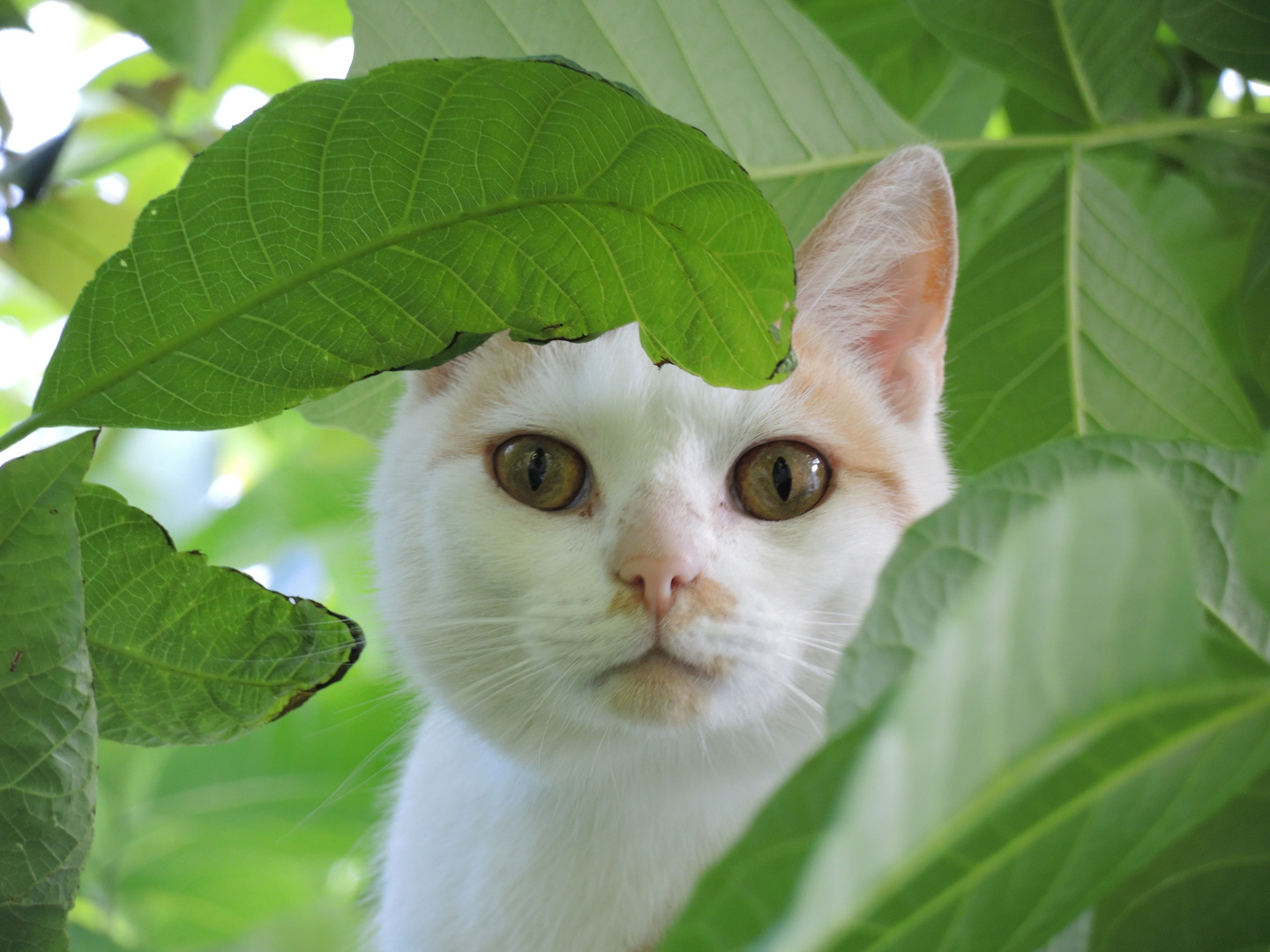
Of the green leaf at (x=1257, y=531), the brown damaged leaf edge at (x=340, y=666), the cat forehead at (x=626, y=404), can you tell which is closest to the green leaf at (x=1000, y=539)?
the green leaf at (x=1257, y=531)

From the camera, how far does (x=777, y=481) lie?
46.7 inches

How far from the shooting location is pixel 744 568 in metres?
1.08

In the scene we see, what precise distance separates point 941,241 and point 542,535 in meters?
0.62

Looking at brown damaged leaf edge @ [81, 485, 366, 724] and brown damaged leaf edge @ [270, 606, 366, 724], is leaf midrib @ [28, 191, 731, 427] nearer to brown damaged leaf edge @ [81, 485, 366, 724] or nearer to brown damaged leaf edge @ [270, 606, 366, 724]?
brown damaged leaf edge @ [81, 485, 366, 724]

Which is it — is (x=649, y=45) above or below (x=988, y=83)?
below

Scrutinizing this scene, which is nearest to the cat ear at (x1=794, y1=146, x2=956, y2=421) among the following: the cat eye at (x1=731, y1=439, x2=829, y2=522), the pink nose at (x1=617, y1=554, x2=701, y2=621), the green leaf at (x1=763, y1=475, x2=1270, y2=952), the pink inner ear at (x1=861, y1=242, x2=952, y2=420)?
the pink inner ear at (x1=861, y1=242, x2=952, y2=420)

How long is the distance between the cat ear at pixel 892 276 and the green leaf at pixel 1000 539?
61cm

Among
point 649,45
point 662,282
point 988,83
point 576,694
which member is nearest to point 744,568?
point 576,694

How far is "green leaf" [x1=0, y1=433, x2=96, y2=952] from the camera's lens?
23.3 inches

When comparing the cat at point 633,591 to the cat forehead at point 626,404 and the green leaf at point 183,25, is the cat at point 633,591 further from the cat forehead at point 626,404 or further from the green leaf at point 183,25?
the green leaf at point 183,25

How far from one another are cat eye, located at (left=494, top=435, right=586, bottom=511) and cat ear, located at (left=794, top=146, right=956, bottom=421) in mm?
369

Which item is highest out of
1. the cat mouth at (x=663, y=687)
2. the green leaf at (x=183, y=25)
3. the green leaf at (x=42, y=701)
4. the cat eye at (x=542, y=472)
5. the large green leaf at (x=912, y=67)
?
the large green leaf at (x=912, y=67)

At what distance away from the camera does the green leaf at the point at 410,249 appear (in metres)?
0.63

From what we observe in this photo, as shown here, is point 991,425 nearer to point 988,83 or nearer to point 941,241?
point 941,241
